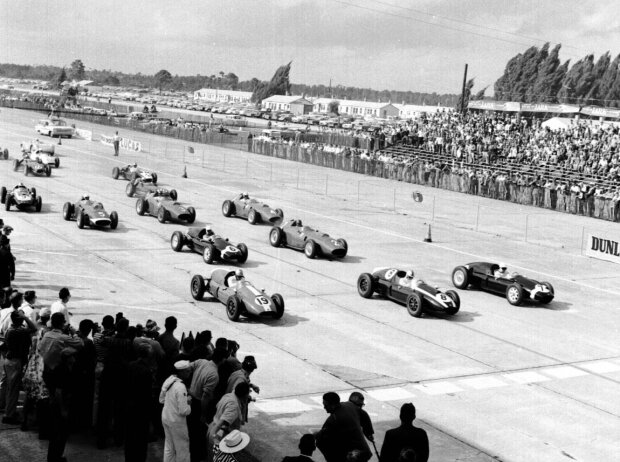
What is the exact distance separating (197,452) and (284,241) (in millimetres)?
18109

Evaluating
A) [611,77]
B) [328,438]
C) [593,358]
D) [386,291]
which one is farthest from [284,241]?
[611,77]

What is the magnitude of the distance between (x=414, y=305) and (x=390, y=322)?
1.06 metres

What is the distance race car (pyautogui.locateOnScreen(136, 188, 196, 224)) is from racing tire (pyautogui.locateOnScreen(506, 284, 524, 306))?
1386 centimetres

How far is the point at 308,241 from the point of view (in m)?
27.8

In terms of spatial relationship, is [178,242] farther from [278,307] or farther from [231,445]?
[231,445]

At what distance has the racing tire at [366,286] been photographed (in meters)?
22.5

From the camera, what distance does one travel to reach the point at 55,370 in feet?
36.3

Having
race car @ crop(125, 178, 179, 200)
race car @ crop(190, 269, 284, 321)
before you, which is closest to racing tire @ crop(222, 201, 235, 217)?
race car @ crop(125, 178, 179, 200)

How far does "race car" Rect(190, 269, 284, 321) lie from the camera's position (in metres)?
19.4

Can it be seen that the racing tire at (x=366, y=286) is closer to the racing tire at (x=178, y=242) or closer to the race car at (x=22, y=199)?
the racing tire at (x=178, y=242)

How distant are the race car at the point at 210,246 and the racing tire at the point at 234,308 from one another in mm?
5925

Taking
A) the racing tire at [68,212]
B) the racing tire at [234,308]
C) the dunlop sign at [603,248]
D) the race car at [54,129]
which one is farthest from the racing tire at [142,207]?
the race car at [54,129]

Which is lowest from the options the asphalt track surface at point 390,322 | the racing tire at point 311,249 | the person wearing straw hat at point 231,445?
the asphalt track surface at point 390,322

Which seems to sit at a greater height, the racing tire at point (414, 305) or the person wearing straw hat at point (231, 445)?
the person wearing straw hat at point (231, 445)
